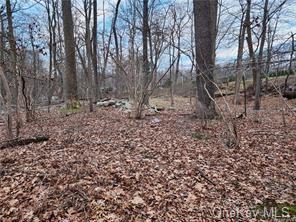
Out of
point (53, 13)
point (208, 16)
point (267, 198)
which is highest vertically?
point (53, 13)

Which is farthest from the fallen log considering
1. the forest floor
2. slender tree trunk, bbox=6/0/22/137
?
slender tree trunk, bbox=6/0/22/137

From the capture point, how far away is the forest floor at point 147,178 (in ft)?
7.55

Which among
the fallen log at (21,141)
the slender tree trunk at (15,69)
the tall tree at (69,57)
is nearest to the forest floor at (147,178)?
the fallen log at (21,141)

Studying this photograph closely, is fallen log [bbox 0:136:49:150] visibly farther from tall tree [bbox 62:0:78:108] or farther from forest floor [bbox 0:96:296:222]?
tall tree [bbox 62:0:78:108]

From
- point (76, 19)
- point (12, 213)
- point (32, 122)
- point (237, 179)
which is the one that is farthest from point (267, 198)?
point (76, 19)

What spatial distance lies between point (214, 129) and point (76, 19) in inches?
640

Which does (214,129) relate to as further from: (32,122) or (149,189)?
(32,122)

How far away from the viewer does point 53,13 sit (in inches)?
625

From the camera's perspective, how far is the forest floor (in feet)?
7.55

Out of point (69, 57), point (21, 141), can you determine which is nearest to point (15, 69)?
point (21, 141)

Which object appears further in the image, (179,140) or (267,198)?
(179,140)

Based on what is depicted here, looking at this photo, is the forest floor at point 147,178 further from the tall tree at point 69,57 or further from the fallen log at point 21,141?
the tall tree at point 69,57

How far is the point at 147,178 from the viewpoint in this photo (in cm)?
290

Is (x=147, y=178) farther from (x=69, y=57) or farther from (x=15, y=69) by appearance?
(x=69, y=57)
